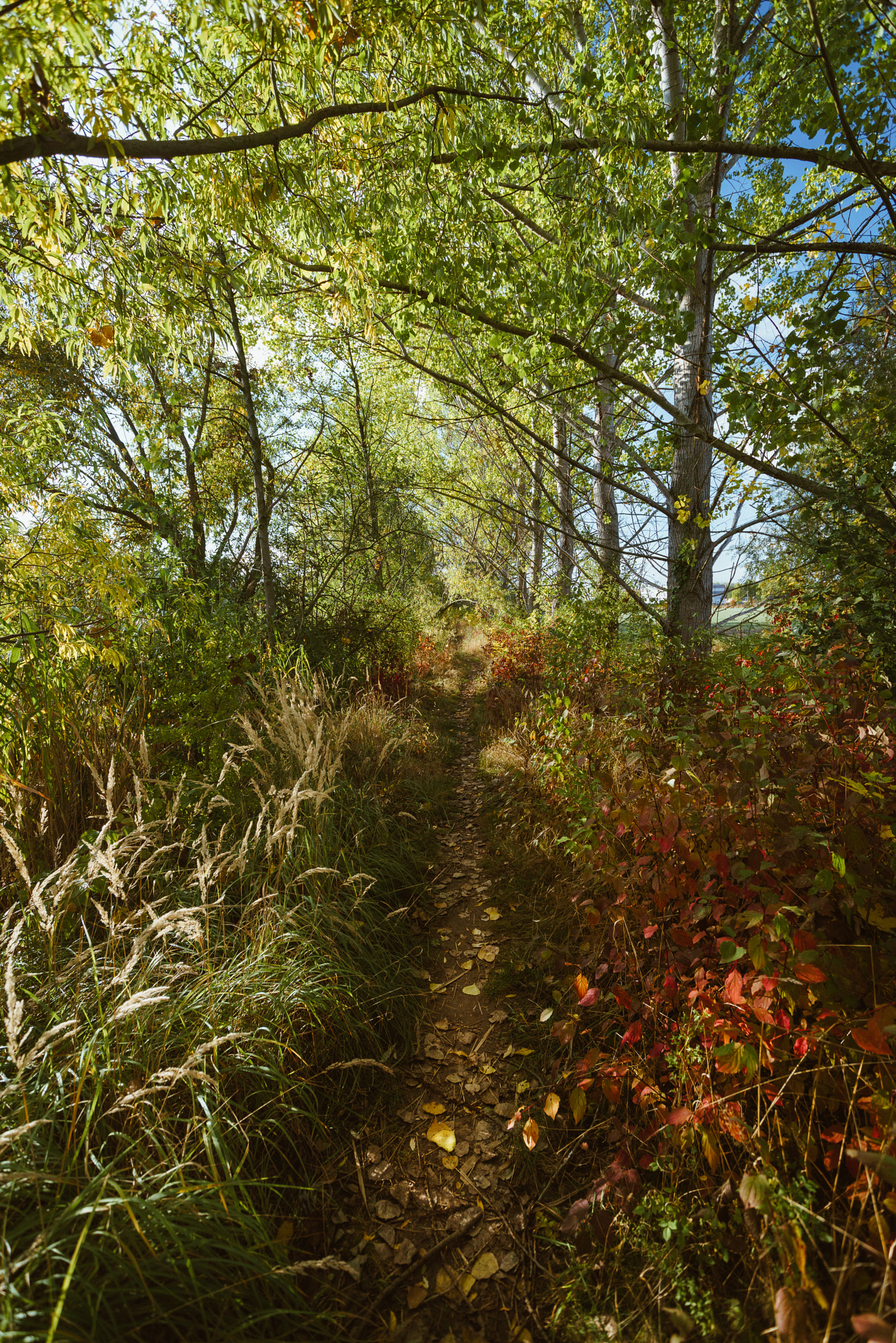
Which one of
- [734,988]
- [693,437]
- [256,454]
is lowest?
[734,988]

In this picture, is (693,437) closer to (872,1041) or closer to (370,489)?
(872,1041)

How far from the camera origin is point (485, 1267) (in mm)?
1644

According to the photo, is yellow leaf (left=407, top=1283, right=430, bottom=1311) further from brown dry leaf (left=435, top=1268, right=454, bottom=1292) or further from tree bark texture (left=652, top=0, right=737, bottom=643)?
tree bark texture (left=652, top=0, right=737, bottom=643)

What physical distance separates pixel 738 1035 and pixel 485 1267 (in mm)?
1064

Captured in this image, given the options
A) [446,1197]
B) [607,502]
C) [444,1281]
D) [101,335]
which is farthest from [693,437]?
[444,1281]

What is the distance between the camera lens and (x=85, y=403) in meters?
7.57

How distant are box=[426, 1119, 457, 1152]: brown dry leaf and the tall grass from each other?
1.03 ft

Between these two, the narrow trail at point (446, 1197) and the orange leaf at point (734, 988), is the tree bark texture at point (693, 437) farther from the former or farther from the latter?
the narrow trail at point (446, 1197)

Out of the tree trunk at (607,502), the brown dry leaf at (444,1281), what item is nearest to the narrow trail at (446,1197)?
the brown dry leaf at (444,1281)

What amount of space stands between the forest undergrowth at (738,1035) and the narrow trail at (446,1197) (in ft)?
0.44

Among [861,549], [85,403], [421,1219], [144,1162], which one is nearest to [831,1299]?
[421,1219]

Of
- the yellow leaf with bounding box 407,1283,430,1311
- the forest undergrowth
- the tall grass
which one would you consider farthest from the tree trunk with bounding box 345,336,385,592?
the yellow leaf with bounding box 407,1283,430,1311

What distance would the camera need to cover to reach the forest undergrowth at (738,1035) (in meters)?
1.32

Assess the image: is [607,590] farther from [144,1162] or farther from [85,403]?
[85,403]
